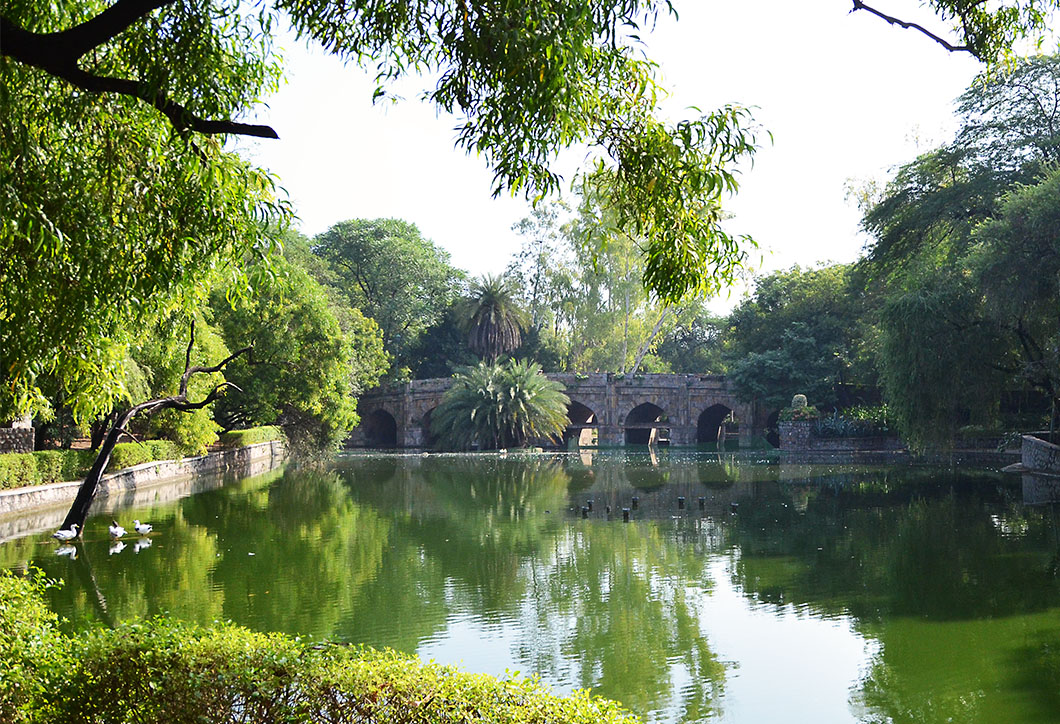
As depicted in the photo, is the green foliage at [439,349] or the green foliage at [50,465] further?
the green foliage at [439,349]

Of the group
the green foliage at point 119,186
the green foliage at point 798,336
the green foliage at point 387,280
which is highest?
the green foliage at point 387,280

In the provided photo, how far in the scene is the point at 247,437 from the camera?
3656cm

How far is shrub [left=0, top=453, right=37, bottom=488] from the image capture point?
58.4 ft

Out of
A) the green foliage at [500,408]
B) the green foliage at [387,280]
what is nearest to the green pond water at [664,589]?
the green foliage at [500,408]

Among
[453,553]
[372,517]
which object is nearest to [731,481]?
[372,517]

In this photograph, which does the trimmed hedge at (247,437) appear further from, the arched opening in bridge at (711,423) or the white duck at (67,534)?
the arched opening in bridge at (711,423)

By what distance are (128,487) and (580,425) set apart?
32908 millimetres

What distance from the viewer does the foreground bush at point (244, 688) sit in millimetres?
4133

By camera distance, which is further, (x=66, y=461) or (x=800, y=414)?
(x=800, y=414)

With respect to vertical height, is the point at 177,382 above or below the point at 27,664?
above

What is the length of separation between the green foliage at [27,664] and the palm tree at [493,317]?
45057 mm

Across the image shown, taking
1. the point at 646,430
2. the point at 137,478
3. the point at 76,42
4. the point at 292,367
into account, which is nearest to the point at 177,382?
the point at 137,478

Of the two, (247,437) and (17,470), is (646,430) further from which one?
(17,470)

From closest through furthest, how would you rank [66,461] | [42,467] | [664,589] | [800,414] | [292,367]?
[664,589] < [42,467] < [66,461] < [292,367] < [800,414]
